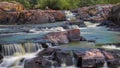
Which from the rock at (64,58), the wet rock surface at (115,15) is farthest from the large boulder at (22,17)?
the rock at (64,58)

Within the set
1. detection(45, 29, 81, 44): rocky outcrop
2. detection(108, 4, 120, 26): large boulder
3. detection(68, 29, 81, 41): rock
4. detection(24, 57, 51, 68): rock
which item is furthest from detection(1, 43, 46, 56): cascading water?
detection(108, 4, 120, 26): large boulder

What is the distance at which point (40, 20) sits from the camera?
46156 mm

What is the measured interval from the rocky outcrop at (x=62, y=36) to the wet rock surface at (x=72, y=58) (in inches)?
166

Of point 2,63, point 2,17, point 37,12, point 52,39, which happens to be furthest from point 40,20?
point 2,63

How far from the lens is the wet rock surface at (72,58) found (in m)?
21.0

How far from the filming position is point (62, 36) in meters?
27.9

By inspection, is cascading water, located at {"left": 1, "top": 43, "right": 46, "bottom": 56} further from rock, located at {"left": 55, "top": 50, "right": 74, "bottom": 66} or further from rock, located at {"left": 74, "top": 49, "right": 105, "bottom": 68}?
rock, located at {"left": 74, "top": 49, "right": 105, "bottom": 68}

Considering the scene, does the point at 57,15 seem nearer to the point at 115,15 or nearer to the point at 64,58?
the point at 115,15

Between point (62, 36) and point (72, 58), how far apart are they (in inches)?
239

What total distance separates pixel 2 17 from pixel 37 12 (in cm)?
477

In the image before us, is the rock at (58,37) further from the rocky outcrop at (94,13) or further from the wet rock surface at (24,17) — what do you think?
the rocky outcrop at (94,13)

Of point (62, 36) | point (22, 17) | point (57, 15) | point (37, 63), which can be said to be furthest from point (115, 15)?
point (37, 63)

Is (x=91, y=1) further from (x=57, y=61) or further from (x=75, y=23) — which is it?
(x=57, y=61)

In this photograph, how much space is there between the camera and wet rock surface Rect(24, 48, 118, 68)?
68.9ft
